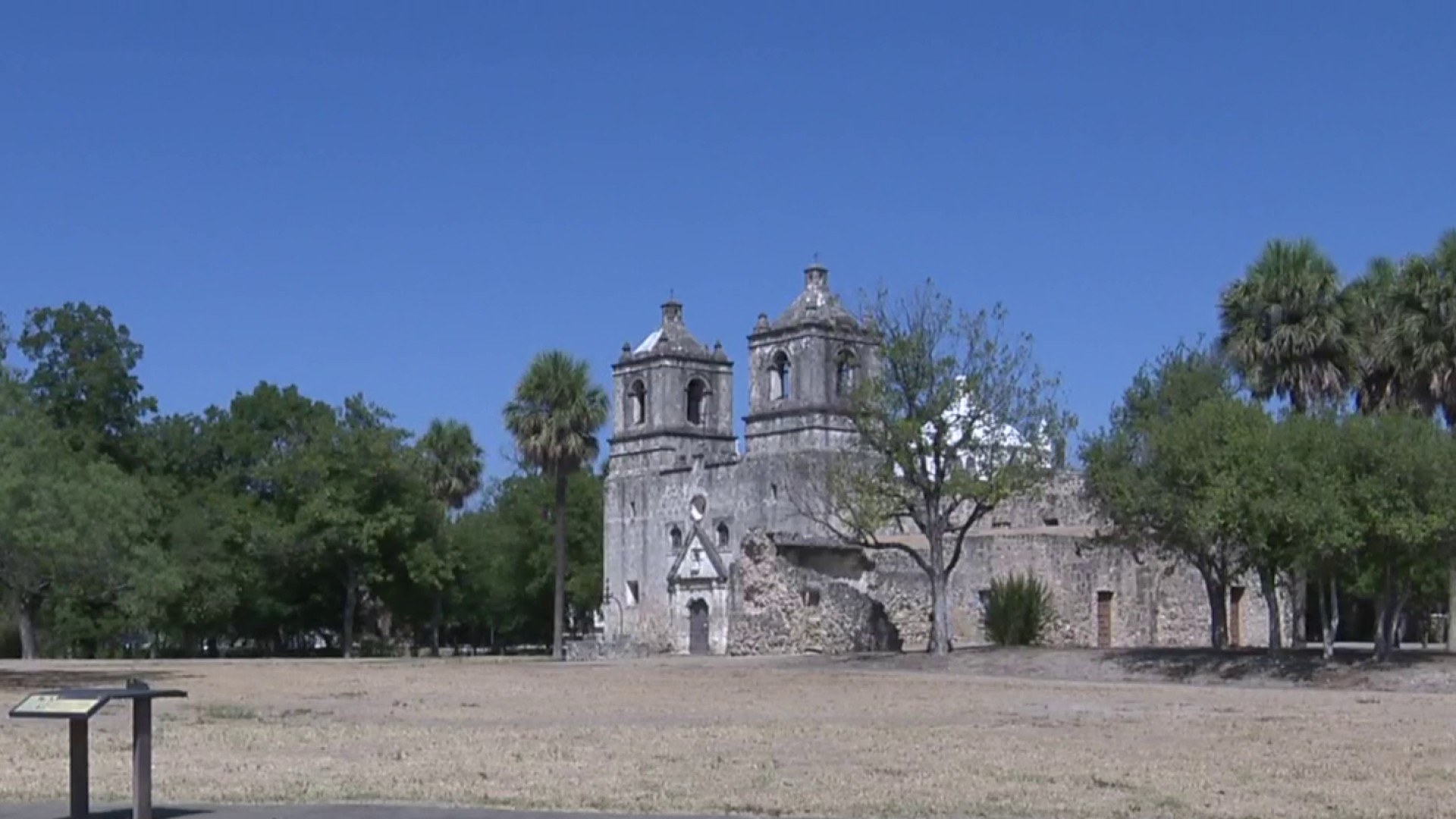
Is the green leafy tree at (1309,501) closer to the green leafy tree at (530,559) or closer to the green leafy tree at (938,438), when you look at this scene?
the green leafy tree at (938,438)

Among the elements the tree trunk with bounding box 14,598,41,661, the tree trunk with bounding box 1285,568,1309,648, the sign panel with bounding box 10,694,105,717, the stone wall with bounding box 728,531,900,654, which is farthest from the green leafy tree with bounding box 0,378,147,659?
the tree trunk with bounding box 1285,568,1309,648

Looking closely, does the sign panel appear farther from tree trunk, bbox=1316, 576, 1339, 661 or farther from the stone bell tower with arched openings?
the stone bell tower with arched openings

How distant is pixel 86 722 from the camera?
1288 centimetres

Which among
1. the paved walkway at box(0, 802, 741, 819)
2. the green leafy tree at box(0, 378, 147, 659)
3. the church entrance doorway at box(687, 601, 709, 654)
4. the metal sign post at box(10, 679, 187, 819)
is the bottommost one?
the church entrance doorway at box(687, 601, 709, 654)

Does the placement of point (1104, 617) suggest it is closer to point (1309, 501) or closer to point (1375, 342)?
point (1375, 342)

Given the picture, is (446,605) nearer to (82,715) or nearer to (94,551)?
(94,551)

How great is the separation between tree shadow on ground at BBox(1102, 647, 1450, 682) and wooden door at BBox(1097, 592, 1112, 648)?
1225 cm

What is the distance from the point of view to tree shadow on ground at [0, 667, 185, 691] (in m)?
33.0

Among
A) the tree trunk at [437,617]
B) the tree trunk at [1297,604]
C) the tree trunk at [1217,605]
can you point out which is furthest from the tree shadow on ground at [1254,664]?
the tree trunk at [437,617]

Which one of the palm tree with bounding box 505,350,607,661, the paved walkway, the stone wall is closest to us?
the paved walkway

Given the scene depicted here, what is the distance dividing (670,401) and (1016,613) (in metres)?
24.3

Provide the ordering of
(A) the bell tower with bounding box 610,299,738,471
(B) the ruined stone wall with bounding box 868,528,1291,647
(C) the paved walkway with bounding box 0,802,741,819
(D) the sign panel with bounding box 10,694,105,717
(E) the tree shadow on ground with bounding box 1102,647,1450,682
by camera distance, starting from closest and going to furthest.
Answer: (D) the sign panel with bounding box 10,694,105,717
(C) the paved walkway with bounding box 0,802,741,819
(E) the tree shadow on ground with bounding box 1102,647,1450,682
(B) the ruined stone wall with bounding box 868,528,1291,647
(A) the bell tower with bounding box 610,299,738,471

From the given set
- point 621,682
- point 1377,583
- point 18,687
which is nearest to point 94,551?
point 18,687

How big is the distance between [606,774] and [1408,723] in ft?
36.1
